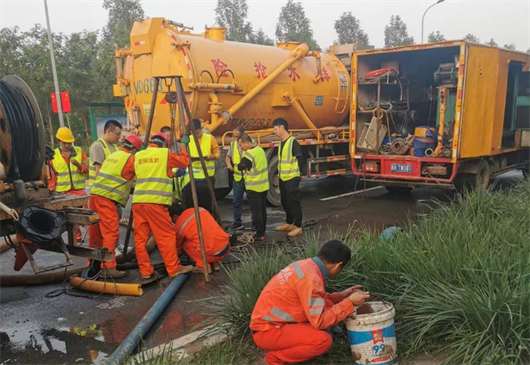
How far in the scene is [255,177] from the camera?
662 centimetres

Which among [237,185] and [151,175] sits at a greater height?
[151,175]

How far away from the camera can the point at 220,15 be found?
43.7 m

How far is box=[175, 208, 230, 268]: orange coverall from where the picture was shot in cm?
527

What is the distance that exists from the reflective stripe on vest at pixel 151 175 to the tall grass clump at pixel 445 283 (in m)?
1.32

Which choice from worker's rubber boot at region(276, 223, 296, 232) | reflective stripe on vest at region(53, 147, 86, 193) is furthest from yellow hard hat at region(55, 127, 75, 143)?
worker's rubber boot at region(276, 223, 296, 232)

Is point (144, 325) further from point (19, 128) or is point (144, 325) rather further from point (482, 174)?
point (482, 174)

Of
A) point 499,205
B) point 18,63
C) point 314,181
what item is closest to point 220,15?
point 18,63

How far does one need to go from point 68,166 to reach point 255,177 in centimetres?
267

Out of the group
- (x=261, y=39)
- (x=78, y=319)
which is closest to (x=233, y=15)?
(x=261, y=39)

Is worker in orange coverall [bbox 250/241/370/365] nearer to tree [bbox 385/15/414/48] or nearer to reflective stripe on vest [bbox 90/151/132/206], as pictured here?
reflective stripe on vest [bbox 90/151/132/206]

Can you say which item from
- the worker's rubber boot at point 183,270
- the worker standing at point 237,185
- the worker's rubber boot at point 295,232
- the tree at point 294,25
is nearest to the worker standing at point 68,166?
the worker standing at point 237,185

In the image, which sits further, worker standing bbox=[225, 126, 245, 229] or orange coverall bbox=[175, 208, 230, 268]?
worker standing bbox=[225, 126, 245, 229]

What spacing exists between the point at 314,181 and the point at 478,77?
18.1 ft

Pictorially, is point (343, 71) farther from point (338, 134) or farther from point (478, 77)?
point (478, 77)
